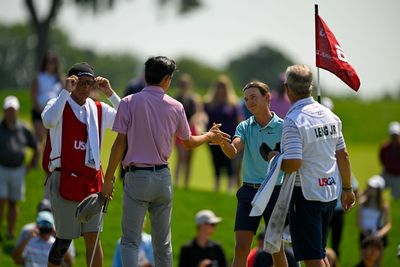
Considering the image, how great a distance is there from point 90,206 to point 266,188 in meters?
1.78

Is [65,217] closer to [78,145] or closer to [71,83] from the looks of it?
[78,145]

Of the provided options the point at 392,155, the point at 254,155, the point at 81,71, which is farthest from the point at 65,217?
the point at 392,155

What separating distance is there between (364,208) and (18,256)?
6937 mm

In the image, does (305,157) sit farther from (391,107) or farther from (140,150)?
(391,107)

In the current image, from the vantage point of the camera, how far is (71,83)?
439 inches

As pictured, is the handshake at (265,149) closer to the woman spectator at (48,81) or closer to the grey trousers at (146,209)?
the grey trousers at (146,209)

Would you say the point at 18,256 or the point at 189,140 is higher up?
the point at 189,140

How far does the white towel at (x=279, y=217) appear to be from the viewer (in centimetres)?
1041

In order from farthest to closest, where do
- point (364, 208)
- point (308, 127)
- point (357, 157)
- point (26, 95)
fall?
point (26, 95) < point (357, 157) < point (364, 208) < point (308, 127)

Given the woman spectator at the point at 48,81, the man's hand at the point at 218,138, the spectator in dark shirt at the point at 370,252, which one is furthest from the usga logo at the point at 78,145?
the woman spectator at the point at 48,81

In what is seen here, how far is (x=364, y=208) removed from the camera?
20.0 metres

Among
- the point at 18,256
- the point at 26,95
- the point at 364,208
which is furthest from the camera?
the point at 26,95

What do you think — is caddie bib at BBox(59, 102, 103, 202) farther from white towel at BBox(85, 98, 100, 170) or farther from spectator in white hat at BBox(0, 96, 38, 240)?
spectator in white hat at BBox(0, 96, 38, 240)

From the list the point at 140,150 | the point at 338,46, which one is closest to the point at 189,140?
the point at 140,150
